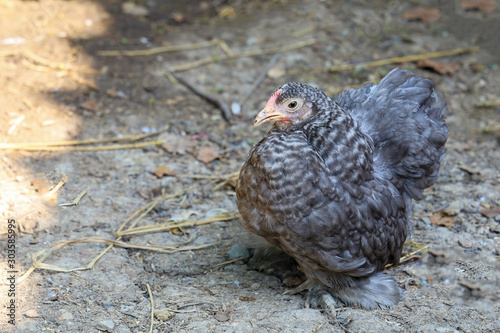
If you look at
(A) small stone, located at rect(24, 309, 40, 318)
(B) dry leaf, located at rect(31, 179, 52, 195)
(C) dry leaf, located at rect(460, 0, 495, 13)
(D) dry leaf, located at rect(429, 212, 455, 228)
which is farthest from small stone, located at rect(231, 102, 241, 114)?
(C) dry leaf, located at rect(460, 0, 495, 13)

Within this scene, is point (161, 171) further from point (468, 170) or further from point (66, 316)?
point (468, 170)

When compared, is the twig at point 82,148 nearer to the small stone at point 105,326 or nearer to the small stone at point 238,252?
the small stone at point 238,252

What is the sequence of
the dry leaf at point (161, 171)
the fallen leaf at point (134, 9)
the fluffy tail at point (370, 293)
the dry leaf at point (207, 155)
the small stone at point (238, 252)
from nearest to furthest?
the fluffy tail at point (370, 293)
the small stone at point (238, 252)
the dry leaf at point (161, 171)
the dry leaf at point (207, 155)
the fallen leaf at point (134, 9)

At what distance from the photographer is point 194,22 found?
19.7ft

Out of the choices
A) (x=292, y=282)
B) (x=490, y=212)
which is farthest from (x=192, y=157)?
(x=490, y=212)

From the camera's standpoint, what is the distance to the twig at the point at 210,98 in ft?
15.6

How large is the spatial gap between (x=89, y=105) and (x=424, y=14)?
4.13 metres

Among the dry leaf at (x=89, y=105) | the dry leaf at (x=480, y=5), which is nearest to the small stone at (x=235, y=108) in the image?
the dry leaf at (x=89, y=105)

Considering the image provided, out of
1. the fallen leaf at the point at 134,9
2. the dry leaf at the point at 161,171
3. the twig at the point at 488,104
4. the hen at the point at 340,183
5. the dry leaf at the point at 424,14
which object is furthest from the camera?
the dry leaf at the point at 424,14

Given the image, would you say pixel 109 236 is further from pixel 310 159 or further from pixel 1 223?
pixel 310 159

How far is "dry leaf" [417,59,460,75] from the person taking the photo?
5.27 m

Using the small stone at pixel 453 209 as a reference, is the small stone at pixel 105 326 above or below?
below

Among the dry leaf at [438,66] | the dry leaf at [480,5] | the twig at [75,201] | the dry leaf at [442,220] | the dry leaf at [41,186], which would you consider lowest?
the twig at [75,201]

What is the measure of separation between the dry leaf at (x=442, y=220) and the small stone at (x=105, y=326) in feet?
7.74
